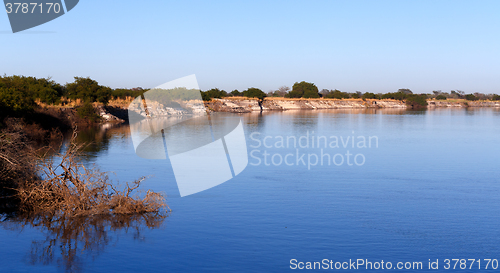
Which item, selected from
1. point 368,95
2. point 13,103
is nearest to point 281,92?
point 368,95

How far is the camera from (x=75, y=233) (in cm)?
1083

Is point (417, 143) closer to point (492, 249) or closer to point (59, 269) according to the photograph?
point (492, 249)

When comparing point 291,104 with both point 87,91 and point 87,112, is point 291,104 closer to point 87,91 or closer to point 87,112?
point 87,91

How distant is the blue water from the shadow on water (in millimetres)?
81

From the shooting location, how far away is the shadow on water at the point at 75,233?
9367 millimetres

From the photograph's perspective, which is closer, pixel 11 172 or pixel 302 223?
pixel 302 223

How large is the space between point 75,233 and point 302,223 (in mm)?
6017

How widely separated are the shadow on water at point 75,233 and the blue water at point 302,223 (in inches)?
3.2

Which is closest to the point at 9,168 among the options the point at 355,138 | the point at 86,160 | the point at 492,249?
the point at 86,160

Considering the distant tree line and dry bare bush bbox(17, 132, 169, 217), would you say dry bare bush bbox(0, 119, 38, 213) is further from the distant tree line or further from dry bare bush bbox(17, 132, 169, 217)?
the distant tree line

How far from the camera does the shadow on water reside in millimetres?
9367

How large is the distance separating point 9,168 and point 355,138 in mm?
26668

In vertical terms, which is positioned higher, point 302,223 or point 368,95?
point 368,95

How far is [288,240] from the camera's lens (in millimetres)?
10633
